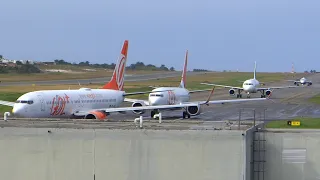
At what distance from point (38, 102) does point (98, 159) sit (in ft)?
91.2

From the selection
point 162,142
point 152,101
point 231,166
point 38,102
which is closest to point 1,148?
point 162,142

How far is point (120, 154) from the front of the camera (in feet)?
89.3

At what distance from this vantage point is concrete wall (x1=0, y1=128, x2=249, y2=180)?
87.1 feet

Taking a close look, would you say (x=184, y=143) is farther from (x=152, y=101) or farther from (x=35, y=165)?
(x=152, y=101)

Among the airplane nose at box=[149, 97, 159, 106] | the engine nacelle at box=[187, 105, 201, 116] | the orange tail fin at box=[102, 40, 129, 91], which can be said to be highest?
the orange tail fin at box=[102, 40, 129, 91]

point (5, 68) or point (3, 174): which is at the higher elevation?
point (5, 68)

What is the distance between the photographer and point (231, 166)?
26.5 meters

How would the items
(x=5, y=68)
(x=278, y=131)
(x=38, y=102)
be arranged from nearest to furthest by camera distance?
(x=278, y=131)
(x=38, y=102)
(x=5, y=68)

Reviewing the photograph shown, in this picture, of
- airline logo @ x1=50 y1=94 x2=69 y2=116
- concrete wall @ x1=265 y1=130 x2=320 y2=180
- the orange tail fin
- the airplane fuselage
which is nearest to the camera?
concrete wall @ x1=265 y1=130 x2=320 y2=180

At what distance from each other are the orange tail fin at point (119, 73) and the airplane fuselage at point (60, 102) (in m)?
2.90

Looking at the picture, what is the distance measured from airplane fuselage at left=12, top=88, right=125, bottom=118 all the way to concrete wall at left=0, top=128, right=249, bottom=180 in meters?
25.7

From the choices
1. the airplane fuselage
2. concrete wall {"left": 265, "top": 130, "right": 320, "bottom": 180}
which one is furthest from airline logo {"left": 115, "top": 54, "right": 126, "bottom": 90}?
concrete wall {"left": 265, "top": 130, "right": 320, "bottom": 180}

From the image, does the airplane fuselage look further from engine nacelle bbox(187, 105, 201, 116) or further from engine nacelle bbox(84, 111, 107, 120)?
engine nacelle bbox(187, 105, 201, 116)

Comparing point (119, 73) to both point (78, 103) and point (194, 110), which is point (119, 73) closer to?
point (194, 110)
